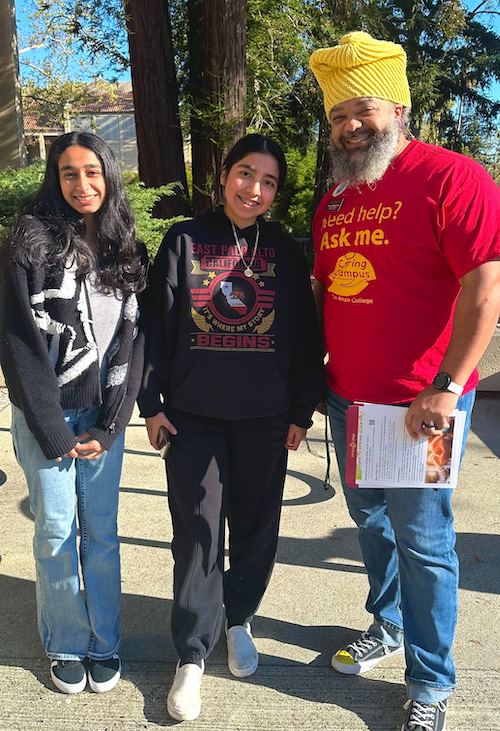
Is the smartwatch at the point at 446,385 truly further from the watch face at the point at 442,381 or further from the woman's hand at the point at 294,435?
the woman's hand at the point at 294,435

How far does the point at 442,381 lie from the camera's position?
191 cm

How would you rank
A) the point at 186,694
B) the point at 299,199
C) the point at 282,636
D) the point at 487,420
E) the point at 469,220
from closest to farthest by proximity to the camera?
the point at 469,220 → the point at 186,694 → the point at 282,636 → the point at 487,420 → the point at 299,199

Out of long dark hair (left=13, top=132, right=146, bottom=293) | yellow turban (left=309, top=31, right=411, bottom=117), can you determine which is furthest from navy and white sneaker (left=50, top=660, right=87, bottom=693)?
yellow turban (left=309, top=31, right=411, bottom=117)

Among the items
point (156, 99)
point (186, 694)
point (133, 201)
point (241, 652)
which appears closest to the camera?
point (186, 694)

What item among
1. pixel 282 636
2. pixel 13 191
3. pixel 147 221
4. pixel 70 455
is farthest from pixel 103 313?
pixel 13 191

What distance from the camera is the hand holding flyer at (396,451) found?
1992mm

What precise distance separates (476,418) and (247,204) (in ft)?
12.8

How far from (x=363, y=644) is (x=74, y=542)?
118 centimetres

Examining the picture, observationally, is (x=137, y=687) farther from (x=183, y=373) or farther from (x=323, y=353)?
(x=323, y=353)

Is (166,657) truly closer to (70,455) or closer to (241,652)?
(241,652)

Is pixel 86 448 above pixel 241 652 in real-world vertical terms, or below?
above

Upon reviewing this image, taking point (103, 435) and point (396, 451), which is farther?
point (103, 435)

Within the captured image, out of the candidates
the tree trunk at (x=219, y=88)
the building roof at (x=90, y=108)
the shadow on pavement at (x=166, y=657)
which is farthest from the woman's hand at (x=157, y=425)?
the building roof at (x=90, y=108)

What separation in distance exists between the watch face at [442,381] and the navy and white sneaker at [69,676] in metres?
1.63
